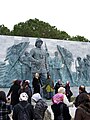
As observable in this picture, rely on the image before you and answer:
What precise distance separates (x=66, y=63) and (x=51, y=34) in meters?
25.7

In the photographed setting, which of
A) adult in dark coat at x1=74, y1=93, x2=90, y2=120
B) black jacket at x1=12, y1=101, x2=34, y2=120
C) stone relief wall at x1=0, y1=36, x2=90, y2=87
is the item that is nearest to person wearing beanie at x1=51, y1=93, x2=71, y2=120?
black jacket at x1=12, y1=101, x2=34, y2=120

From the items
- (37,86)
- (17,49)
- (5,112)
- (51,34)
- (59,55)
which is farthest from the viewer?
(51,34)

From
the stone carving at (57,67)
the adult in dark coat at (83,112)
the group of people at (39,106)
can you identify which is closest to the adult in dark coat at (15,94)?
the group of people at (39,106)

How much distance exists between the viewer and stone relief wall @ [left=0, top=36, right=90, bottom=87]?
21344 mm

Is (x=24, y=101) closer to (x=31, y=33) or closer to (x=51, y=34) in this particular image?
(x=31, y=33)

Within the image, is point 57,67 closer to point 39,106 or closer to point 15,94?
point 15,94

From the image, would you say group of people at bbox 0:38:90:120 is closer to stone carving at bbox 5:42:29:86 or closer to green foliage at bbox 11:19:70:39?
stone carving at bbox 5:42:29:86

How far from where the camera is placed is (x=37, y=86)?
623 inches

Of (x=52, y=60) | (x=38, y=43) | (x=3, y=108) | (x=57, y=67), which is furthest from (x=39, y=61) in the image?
(x=3, y=108)

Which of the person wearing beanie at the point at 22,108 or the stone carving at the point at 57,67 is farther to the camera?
the stone carving at the point at 57,67

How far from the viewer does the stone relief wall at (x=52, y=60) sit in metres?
21.3

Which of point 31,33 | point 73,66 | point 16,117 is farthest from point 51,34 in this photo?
point 16,117

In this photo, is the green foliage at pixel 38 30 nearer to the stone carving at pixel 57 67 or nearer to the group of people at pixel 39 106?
the stone carving at pixel 57 67

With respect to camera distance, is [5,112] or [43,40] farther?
[43,40]
